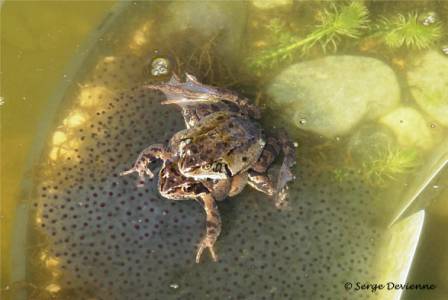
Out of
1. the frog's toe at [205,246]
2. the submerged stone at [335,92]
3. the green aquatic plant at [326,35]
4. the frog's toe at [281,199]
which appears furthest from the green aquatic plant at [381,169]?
the frog's toe at [205,246]

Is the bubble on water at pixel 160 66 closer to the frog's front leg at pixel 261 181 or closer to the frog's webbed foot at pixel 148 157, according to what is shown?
the frog's webbed foot at pixel 148 157

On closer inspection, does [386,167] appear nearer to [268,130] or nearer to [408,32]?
[268,130]

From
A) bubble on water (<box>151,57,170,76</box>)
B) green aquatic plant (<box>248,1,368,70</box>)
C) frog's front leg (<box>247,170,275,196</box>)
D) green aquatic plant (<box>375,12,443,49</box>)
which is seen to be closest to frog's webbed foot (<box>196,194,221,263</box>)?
frog's front leg (<box>247,170,275,196</box>)

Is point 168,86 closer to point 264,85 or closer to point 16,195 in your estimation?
point 264,85

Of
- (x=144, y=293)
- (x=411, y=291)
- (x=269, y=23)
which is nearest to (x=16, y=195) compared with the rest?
(x=144, y=293)

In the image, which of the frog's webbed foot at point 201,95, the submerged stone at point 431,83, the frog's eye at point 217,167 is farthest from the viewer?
the submerged stone at point 431,83

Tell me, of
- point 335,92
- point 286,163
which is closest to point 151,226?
point 286,163

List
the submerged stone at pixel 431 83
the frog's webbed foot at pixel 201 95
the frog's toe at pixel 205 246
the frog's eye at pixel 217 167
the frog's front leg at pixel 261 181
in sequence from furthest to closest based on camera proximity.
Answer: the submerged stone at pixel 431 83 < the frog's webbed foot at pixel 201 95 < the frog's front leg at pixel 261 181 < the frog's toe at pixel 205 246 < the frog's eye at pixel 217 167
